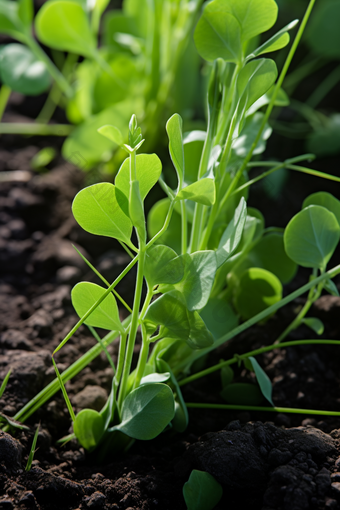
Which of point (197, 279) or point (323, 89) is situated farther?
point (323, 89)

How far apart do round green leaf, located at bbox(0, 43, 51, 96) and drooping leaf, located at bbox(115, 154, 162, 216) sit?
2.14 feet

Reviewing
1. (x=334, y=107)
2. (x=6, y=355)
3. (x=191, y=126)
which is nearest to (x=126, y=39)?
(x=191, y=126)

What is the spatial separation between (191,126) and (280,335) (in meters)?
0.44

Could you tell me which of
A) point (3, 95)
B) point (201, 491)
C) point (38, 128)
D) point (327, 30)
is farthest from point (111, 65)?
point (201, 491)

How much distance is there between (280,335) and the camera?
2.23ft

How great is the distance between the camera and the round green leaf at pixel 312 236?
1.68 feet

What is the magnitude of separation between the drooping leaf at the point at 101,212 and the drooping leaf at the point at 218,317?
182mm

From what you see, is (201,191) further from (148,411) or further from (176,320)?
(148,411)

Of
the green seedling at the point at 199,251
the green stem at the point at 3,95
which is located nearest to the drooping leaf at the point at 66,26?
the green stem at the point at 3,95

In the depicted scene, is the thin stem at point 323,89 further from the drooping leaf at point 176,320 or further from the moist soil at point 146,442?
the drooping leaf at point 176,320

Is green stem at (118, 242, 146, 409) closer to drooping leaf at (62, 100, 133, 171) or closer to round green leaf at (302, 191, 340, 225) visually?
round green leaf at (302, 191, 340, 225)

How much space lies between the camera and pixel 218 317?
58 centimetres

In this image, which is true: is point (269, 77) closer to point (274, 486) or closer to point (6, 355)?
point (274, 486)

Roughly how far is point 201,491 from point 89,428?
6.1 inches
